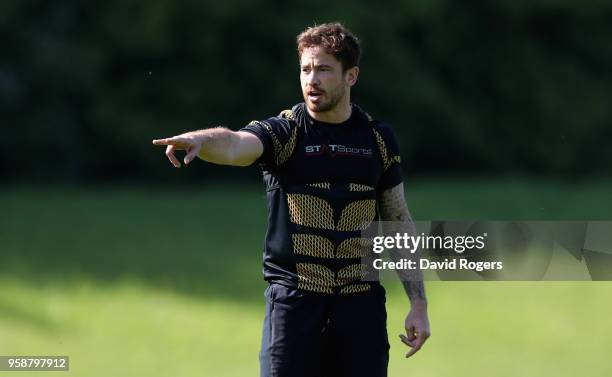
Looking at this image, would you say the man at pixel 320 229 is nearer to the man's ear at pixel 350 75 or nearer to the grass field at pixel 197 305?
the man's ear at pixel 350 75

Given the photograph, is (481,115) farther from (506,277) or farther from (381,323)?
(381,323)

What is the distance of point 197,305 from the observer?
12.5 metres

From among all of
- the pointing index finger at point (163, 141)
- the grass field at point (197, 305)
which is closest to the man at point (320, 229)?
the pointing index finger at point (163, 141)

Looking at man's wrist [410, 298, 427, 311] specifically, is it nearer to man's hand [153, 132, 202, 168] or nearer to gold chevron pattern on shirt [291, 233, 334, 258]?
gold chevron pattern on shirt [291, 233, 334, 258]

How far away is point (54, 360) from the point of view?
980cm

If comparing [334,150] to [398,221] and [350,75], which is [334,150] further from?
[398,221]

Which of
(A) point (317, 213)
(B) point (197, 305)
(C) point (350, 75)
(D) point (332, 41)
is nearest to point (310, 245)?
(A) point (317, 213)

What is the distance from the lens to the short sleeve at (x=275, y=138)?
4.98m

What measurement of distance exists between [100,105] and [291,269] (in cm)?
2484

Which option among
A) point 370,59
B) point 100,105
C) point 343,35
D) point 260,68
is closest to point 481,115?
point 370,59

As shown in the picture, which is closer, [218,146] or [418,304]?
[218,146]

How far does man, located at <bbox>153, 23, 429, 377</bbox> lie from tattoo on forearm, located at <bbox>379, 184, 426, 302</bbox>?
180 millimetres

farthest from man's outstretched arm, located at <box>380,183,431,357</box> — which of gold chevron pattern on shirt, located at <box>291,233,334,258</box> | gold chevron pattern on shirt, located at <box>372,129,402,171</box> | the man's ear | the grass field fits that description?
the grass field

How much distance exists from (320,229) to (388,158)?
0.47m
